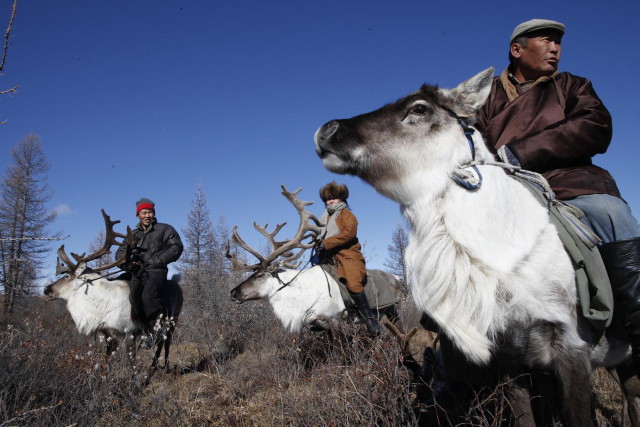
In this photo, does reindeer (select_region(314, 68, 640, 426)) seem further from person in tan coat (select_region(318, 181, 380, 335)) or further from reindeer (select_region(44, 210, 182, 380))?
reindeer (select_region(44, 210, 182, 380))

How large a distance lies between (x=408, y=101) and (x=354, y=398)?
2253 mm

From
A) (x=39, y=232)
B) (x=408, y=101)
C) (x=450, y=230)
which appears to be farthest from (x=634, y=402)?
(x=39, y=232)

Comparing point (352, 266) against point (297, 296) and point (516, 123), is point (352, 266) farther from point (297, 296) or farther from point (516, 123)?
point (516, 123)

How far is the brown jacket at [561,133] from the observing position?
2.56 m

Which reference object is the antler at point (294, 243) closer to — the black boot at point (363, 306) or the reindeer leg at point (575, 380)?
the black boot at point (363, 306)

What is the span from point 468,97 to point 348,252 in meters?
4.89

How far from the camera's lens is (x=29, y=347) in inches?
192

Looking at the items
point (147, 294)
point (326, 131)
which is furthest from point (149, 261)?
point (326, 131)

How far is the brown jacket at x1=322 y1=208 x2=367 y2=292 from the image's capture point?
686 centimetres

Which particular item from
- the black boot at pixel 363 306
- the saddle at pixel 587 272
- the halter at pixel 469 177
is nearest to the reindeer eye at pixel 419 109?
the halter at pixel 469 177

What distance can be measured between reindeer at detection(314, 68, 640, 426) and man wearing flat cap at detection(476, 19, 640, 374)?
1.11 ft

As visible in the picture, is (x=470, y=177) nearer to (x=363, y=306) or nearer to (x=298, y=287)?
(x=363, y=306)

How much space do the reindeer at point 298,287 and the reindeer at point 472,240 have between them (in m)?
4.69

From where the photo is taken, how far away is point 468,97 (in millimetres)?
2412
